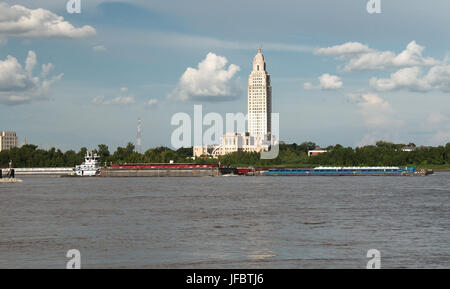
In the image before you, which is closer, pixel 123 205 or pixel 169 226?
pixel 169 226

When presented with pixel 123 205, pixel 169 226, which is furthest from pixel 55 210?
pixel 169 226

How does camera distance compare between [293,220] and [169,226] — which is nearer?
[169,226]

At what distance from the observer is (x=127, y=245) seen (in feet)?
135

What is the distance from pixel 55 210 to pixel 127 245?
30608mm

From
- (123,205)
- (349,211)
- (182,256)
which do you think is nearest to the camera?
(182,256)
